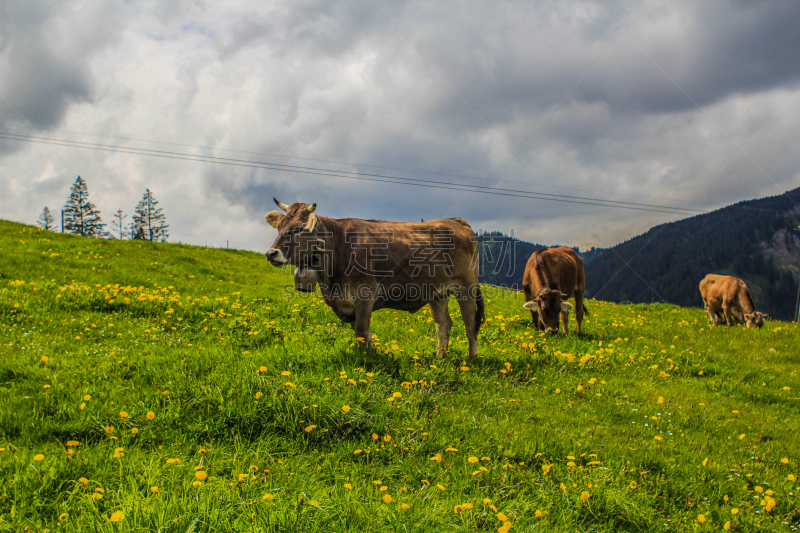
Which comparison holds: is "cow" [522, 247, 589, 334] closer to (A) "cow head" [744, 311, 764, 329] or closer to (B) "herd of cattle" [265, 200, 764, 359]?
(B) "herd of cattle" [265, 200, 764, 359]

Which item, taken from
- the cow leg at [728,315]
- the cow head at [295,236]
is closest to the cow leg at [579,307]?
the cow head at [295,236]

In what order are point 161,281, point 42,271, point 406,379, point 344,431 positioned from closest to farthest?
1. point 344,431
2. point 406,379
3. point 42,271
4. point 161,281

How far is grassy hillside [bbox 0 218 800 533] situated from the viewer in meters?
3.19

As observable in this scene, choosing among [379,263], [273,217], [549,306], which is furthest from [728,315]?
[273,217]

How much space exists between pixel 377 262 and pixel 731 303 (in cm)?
2175

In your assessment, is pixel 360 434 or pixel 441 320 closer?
pixel 360 434

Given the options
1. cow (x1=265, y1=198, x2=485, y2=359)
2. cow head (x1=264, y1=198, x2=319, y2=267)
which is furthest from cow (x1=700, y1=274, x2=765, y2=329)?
cow head (x1=264, y1=198, x2=319, y2=267)

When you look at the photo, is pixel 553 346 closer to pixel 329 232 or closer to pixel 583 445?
pixel 583 445

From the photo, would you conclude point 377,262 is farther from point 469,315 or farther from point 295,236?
point 469,315

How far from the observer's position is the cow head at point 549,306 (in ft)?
35.8

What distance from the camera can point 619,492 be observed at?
383cm

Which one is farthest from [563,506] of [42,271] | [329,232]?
[42,271]

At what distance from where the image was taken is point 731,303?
67.5ft

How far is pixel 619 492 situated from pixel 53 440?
221 inches
